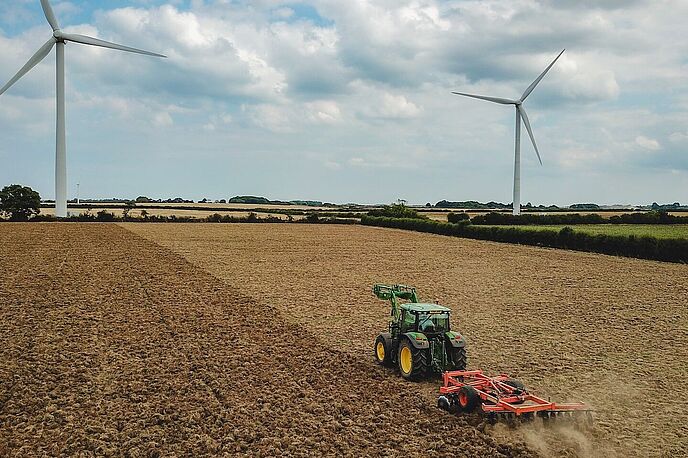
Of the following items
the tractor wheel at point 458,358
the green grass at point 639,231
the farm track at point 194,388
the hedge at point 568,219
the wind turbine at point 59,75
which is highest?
the wind turbine at point 59,75

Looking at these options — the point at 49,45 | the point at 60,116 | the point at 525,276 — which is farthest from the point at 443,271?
the point at 60,116

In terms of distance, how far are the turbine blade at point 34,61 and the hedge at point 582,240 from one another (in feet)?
145

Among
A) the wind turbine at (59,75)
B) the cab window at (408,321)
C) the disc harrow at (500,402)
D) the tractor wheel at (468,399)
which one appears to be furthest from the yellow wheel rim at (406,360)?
the wind turbine at (59,75)

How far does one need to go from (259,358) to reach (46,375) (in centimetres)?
427

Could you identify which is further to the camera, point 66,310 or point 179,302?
point 179,302

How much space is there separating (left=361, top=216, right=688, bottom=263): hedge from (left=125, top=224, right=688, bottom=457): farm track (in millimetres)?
2074

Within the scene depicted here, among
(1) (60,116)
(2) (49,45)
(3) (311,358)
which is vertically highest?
(2) (49,45)

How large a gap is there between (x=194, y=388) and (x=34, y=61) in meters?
57.9

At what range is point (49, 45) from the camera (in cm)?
6288

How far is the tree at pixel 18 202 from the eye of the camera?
85.8 metres

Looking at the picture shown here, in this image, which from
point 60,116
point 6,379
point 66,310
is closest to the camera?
point 6,379

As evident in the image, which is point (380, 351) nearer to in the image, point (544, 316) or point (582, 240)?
point (544, 316)

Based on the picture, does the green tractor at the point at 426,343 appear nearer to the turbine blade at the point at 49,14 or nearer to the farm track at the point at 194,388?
the farm track at the point at 194,388

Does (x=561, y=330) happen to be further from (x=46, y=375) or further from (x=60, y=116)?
(x=60, y=116)
